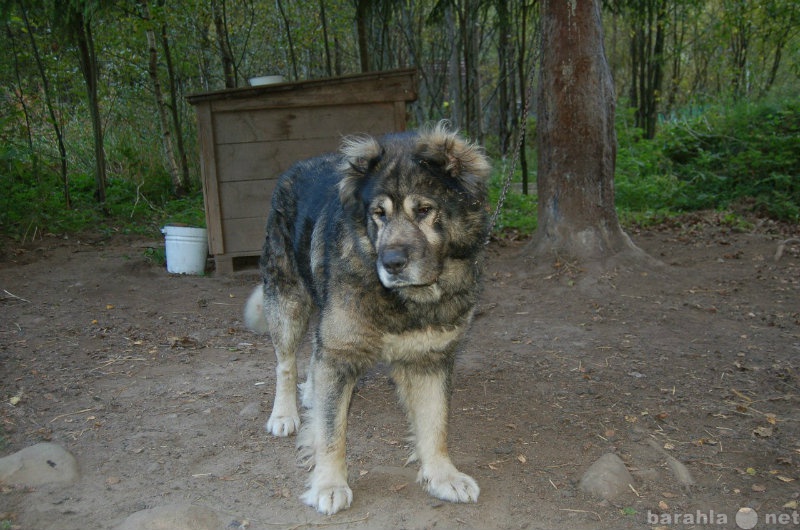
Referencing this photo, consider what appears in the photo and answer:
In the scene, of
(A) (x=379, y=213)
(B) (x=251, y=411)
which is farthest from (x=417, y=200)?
(B) (x=251, y=411)

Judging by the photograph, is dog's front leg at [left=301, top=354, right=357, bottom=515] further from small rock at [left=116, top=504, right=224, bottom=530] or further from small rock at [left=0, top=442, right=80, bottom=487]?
small rock at [left=0, top=442, right=80, bottom=487]

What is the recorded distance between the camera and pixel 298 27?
14.6m

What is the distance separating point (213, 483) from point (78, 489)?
65 centimetres

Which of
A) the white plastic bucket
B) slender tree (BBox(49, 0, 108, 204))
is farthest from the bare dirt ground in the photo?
slender tree (BBox(49, 0, 108, 204))

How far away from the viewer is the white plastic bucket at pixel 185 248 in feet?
24.9

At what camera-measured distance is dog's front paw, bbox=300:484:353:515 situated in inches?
124

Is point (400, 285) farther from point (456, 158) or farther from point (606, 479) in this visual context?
point (606, 479)

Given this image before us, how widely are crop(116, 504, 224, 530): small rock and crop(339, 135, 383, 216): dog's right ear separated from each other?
1578 millimetres

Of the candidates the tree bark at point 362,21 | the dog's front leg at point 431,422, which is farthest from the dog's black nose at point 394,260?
the tree bark at point 362,21

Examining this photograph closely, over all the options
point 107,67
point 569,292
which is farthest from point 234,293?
point 107,67

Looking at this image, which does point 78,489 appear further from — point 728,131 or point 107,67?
point 107,67

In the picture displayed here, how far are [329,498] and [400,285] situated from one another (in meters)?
1.13

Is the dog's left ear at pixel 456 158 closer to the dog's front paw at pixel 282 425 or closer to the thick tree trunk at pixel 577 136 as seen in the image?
the dog's front paw at pixel 282 425

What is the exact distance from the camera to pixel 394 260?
277 cm
